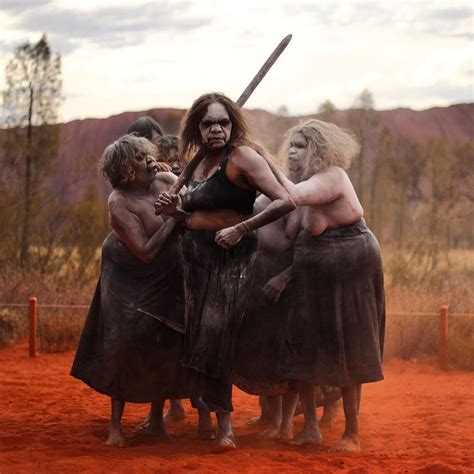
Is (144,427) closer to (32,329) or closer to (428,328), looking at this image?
(32,329)

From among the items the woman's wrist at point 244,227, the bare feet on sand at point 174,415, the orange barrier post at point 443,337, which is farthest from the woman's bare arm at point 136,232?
the orange barrier post at point 443,337

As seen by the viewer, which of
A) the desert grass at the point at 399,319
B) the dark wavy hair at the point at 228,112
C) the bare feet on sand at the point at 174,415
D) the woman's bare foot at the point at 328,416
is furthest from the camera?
the desert grass at the point at 399,319

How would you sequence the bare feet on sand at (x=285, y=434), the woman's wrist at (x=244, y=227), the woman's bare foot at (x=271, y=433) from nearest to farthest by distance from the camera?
the woman's wrist at (x=244, y=227)
the bare feet on sand at (x=285, y=434)
the woman's bare foot at (x=271, y=433)

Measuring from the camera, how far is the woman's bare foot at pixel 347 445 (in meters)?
7.08

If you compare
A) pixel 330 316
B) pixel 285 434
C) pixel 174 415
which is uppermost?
pixel 330 316

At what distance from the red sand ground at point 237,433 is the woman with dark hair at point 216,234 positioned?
0.48 meters

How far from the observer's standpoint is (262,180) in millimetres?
6508

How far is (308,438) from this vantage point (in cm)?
732

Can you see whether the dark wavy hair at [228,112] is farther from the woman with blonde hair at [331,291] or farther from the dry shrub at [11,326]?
the dry shrub at [11,326]

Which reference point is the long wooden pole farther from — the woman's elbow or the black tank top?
the woman's elbow

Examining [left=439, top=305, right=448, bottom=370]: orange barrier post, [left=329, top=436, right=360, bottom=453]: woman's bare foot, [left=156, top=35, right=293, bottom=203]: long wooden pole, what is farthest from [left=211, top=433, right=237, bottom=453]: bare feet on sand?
[left=439, top=305, right=448, bottom=370]: orange barrier post

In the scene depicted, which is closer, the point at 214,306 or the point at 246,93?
the point at 214,306

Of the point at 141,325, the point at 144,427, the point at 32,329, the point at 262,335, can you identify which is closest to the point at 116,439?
the point at 144,427

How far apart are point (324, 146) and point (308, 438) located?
2.01 m
